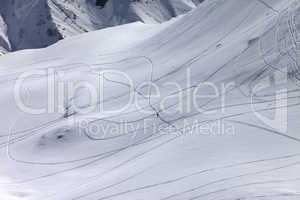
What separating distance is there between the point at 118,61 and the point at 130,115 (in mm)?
2460

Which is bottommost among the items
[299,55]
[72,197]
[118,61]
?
[72,197]

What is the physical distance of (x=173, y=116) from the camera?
300 inches

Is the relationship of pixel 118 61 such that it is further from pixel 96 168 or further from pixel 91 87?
pixel 96 168

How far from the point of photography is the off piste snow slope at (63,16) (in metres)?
42.1

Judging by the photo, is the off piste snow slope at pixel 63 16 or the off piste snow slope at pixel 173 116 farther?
the off piste snow slope at pixel 63 16

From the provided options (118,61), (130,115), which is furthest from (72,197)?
(118,61)

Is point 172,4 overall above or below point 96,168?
above

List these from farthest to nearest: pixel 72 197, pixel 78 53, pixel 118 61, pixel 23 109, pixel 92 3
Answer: pixel 92 3 < pixel 78 53 < pixel 118 61 < pixel 23 109 < pixel 72 197

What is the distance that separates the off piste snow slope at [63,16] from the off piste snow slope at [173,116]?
32.0 meters

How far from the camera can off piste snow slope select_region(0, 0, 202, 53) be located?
42.1 meters

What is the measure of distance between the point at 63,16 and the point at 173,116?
1463 inches

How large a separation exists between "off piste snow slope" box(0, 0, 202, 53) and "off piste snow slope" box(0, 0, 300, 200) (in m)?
32.0

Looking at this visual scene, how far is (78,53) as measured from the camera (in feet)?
37.1

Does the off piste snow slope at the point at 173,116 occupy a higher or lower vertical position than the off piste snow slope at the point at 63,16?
lower
